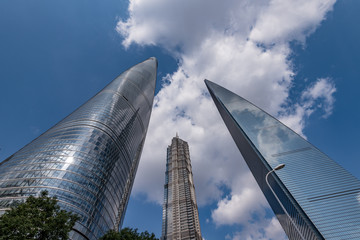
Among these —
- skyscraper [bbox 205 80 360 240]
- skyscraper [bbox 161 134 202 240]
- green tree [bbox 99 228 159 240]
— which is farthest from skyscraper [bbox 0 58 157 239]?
skyscraper [bbox 161 134 202 240]

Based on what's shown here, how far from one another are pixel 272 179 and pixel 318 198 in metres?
18.3

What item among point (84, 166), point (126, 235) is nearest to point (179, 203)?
point (84, 166)

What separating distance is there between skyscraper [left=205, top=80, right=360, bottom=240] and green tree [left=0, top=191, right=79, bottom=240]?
56.7 meters

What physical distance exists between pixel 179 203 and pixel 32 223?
413 feet

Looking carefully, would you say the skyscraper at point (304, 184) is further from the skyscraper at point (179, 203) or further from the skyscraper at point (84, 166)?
the skyscraper at point (84, 166)

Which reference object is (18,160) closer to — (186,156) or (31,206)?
(31,206)

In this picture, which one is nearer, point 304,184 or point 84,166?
point 84,166

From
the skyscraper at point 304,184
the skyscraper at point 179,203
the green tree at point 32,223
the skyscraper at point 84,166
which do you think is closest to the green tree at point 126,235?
the green tree at point 32,223

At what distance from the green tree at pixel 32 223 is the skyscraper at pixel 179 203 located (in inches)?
4226

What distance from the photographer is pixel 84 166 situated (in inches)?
1791

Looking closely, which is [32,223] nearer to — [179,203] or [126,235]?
[126,235]

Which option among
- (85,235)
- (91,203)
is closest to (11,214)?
(85,235)

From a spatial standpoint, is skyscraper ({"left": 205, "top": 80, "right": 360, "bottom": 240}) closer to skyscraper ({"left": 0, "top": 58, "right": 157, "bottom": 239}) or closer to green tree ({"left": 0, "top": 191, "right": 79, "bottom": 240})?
skyscraper ({"left": 0, "top": 58, "right": 157, "bottom": 239})

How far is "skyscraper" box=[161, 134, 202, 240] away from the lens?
11688 cm
